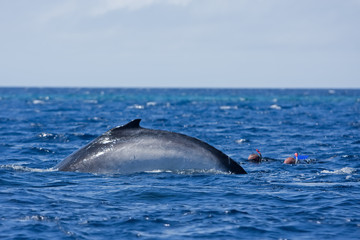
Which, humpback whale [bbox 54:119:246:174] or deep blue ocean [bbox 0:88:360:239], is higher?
humpback whale [bbox 54:119:246:174]

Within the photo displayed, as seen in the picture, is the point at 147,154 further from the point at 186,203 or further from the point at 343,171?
the point at 343,171

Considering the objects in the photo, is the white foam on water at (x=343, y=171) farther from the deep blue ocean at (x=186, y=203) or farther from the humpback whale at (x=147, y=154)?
the humpback whale at (x=147, y=154)

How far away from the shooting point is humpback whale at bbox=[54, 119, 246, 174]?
487 inches

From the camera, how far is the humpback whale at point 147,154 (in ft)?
40.5

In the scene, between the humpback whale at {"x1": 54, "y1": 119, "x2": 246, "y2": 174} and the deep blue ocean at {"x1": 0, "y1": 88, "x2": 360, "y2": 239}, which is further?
the humpback whale at {"x1": 54, "y1": 119, "x2": 246, "y2": 174}

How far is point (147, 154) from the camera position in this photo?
1245 centimetres

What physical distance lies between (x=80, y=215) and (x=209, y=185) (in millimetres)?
3589

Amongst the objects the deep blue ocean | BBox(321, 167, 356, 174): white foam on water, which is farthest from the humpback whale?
BBox(321, 167, 356, 174): white foam on water

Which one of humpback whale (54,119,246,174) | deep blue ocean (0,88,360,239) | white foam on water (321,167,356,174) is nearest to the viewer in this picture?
deep blue ocean (0,88,360,239)

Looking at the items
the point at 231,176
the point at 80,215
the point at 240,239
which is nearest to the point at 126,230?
the point at 80,215

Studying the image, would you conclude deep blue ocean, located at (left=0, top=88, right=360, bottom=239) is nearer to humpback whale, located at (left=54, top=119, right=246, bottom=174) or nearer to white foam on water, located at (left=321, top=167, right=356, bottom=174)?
white foam on water, located at (left=321, top=167, right=356, bottom=174)

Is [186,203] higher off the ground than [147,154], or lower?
lower

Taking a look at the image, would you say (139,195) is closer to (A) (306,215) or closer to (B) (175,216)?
(B) (175,216)

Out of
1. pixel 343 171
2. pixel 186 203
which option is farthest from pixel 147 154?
pixel 343 171
